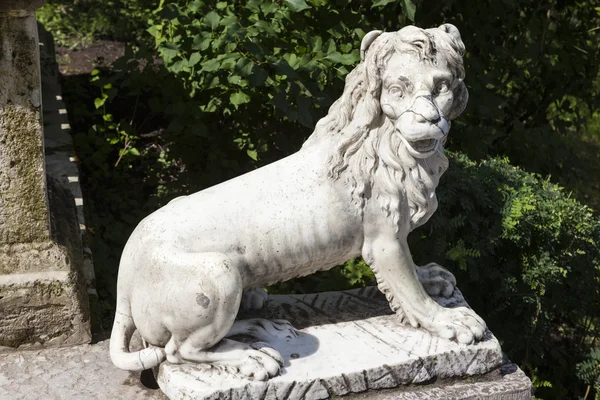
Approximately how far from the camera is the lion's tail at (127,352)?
3.14 metres

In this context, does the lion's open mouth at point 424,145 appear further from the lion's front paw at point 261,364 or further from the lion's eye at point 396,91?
the lion's front paw at point 261,364

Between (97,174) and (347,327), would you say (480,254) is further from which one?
(97,174)

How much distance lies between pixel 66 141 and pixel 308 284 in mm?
1892

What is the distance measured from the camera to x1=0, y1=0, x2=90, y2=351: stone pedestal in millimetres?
3383

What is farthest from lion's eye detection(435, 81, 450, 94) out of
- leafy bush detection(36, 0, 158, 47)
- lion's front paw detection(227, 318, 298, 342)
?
leafy bush detection(36, 0, 158, 47)

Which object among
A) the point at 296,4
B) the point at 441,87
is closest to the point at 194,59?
the point at 296,4

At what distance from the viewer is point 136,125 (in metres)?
6.61

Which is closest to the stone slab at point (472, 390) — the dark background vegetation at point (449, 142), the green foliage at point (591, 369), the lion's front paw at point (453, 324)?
the lion's front paw at point (453, 324)

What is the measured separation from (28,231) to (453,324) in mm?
1806

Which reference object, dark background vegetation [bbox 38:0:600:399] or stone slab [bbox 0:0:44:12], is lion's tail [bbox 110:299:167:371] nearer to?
dark background vegetation [bbox 38:0:600:399]

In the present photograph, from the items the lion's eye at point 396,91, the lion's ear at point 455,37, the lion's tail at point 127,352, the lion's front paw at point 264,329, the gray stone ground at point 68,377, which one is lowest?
the gray stone ground at point 68,377

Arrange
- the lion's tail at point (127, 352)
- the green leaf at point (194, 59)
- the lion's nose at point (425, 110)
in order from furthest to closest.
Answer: the green leaf at point (194, 59), the lion's tail at point (127, 352), the lion's nose at point (425, 110)

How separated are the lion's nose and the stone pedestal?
155 centimetres

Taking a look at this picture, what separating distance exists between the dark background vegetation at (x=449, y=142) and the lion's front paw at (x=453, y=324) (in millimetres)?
733
